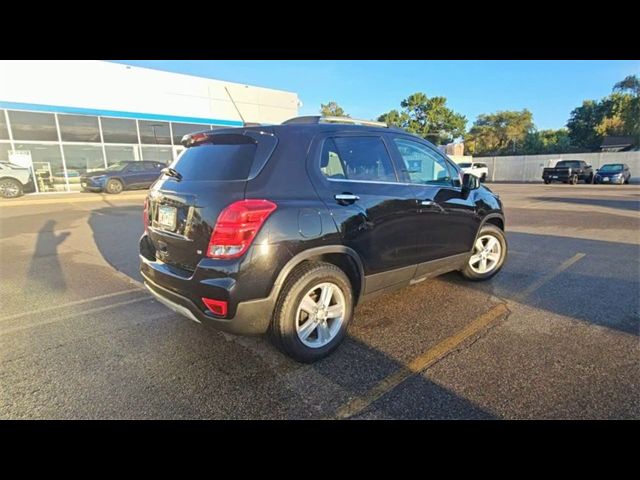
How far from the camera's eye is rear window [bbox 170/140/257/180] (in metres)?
2.58

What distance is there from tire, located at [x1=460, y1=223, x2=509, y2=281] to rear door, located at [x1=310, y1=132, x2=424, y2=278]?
1371 mm

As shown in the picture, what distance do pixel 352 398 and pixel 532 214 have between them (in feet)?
34.4

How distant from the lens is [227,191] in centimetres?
244

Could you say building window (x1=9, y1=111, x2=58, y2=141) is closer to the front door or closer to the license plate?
the license plate

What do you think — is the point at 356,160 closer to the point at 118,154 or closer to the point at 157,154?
the point at 118,154

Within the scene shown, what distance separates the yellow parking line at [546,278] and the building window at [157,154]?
20443 millimetres

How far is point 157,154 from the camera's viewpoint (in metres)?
21.4

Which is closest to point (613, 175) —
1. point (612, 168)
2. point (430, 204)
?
point (612, 168)

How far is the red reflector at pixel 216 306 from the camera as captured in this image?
2.39m

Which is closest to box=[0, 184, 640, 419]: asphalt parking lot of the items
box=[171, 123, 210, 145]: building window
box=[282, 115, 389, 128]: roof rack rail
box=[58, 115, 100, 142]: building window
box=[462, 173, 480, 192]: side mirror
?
box=[462, 173, 480, 192]: side mirror

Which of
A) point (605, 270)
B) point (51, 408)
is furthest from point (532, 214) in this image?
point (51, 408)

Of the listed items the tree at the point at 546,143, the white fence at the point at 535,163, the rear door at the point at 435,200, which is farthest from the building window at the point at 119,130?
the tree at the point at 546,143

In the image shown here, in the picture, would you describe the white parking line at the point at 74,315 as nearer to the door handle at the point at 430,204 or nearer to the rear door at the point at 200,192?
the rear door at the point at 200,192
